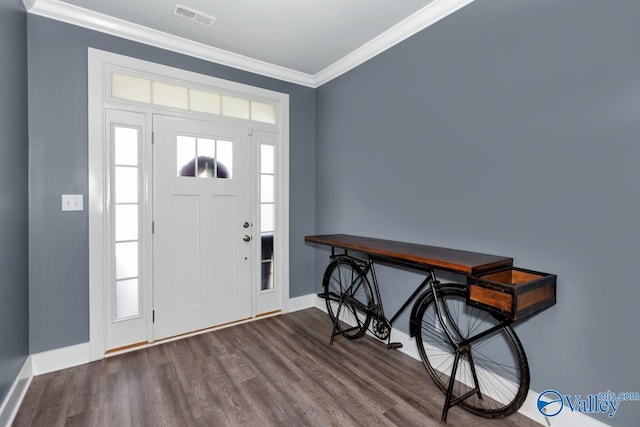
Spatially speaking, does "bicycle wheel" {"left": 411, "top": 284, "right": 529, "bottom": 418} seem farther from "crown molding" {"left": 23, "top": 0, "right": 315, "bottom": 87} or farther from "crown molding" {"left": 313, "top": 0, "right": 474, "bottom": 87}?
"crown molding" {"left": 23, "top": 0, "right": 315, "bottom": 87}

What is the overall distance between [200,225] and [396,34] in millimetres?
2413

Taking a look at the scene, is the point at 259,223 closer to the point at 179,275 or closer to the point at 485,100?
the point at 179,275

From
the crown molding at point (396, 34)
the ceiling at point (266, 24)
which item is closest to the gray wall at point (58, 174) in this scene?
the ceiling at point (266, 24)

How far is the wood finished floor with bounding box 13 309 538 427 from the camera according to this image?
1.82 m

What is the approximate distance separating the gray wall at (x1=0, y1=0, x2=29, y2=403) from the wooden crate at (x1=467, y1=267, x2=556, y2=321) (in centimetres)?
264

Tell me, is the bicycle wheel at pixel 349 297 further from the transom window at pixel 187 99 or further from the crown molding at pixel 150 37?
the crown molding at pixel 150 37

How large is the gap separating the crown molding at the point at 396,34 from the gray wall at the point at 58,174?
6.18ft

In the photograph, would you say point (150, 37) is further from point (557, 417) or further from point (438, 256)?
point (557, 417)

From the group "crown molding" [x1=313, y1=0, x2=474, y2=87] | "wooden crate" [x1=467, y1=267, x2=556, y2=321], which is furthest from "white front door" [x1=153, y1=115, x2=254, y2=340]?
"wooden crate" [x1=467, y1=267, x2=556, y2=321]

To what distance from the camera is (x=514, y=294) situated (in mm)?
1485

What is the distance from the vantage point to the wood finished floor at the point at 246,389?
1816 millimetres

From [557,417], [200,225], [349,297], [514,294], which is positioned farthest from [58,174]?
[557,417]

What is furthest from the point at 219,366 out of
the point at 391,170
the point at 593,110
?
the point at 593,110

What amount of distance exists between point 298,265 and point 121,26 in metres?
2.74
